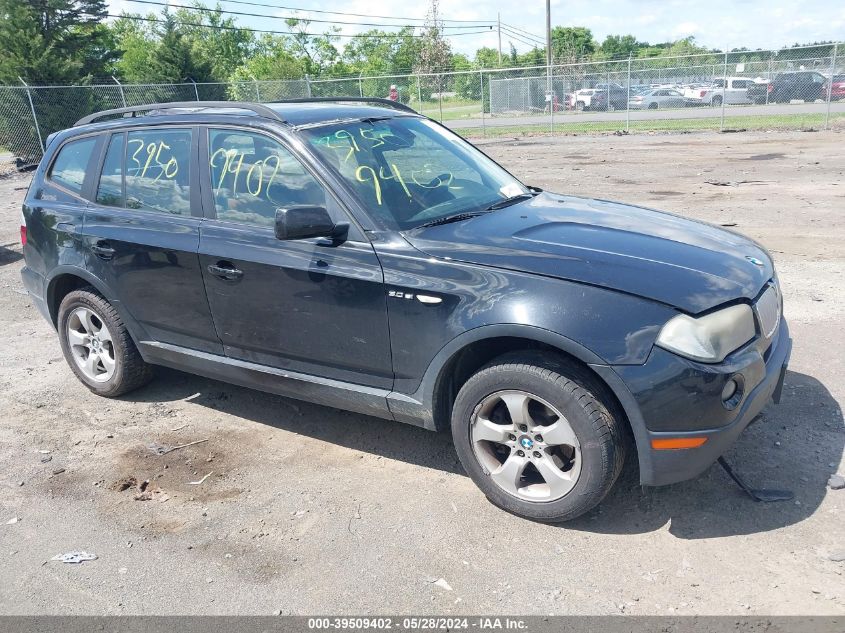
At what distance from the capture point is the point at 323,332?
12.4ft

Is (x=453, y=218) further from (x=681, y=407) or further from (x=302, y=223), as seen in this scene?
(x=681, y=407)

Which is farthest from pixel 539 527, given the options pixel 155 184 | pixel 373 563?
pixel 155 184

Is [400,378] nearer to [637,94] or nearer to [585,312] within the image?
[585,312]

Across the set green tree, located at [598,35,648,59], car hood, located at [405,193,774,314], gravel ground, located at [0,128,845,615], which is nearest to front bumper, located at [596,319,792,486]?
car hood, located at [405,193,774,314]

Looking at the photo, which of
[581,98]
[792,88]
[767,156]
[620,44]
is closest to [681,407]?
[767,156]

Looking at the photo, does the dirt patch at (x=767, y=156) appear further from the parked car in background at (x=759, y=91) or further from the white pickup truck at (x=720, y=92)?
the white pickup truck at (x=720, y=92)

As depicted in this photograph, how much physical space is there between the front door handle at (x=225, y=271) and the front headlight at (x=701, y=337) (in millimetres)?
2270

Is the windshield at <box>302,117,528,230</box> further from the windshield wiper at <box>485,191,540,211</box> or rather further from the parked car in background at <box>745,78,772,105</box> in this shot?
the parked car in background at <box>745,78,772,105</box>

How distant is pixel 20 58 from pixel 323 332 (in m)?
26.5

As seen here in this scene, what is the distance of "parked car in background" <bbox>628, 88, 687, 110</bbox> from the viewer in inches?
1143

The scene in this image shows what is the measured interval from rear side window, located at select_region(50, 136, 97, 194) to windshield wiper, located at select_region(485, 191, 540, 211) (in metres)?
2.79

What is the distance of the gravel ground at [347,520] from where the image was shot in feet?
9.75

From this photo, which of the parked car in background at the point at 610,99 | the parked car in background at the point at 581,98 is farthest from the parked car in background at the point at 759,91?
the parked car in background at the point at 581,98

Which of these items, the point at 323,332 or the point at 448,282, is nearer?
the point at 448,282
